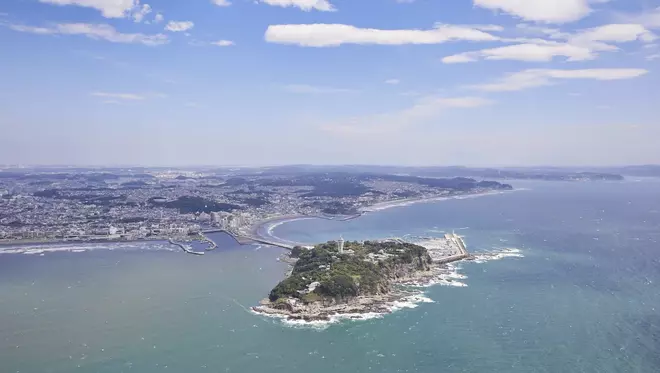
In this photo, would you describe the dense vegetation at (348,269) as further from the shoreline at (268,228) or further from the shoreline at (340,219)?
the shoreline at (340,219)

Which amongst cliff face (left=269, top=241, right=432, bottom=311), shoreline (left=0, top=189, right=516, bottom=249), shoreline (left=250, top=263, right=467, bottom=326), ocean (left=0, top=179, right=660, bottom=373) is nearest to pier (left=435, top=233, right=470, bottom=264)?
ocean (left=0, top=179, right=660, bottom=373)

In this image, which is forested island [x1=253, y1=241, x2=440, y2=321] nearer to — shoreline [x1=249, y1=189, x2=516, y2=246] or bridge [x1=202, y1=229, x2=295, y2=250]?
bridge [x1=202, y1=229, x2=295, y2=250]

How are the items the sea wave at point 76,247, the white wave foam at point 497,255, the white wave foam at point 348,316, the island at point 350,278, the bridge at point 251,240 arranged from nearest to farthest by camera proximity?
the white wave foam at point 348,316 → the island at point 350,278 → the white wave foam at point 497,255 → the sea wave at point 76,247 → the bridge at point 251,240

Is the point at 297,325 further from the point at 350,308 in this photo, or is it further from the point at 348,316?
the point at 350,308

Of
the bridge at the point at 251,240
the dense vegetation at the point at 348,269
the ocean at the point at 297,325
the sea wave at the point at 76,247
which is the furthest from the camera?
the bridge at the point at 251,240

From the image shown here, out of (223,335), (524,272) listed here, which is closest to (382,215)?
(524,272)

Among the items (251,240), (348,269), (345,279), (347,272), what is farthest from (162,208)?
(345,279)

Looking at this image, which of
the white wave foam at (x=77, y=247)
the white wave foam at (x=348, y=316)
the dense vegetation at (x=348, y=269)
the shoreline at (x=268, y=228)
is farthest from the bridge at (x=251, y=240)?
the white wave foam at (x=348, y=316)
